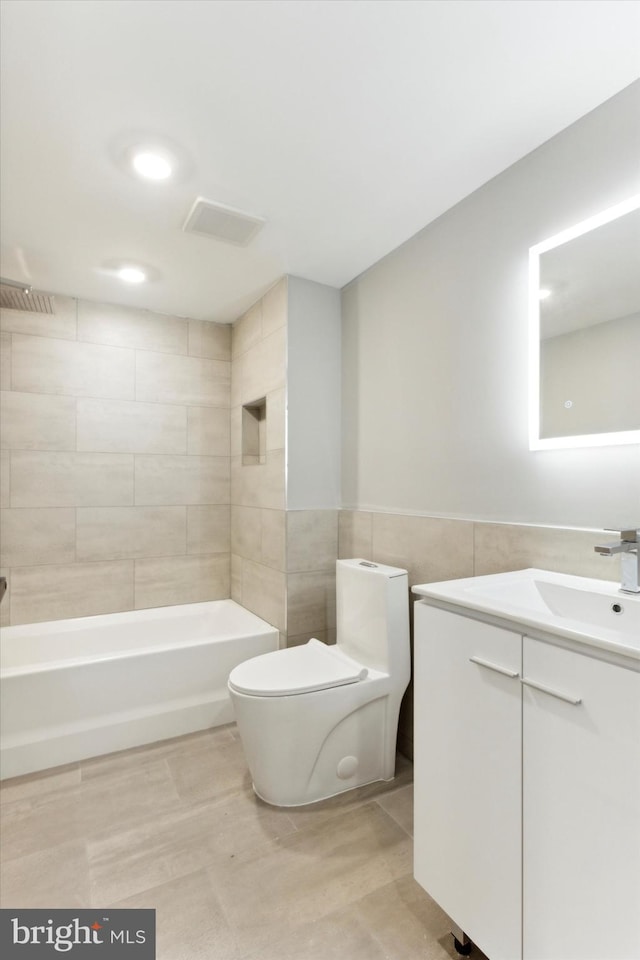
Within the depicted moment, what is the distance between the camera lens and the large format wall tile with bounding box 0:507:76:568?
2801mm

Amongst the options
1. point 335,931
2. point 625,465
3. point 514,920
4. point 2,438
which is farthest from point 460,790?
point 2,438

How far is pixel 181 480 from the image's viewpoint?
3279mm

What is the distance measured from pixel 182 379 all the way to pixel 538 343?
7.69ft

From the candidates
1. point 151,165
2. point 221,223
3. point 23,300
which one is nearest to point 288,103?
point 151,165

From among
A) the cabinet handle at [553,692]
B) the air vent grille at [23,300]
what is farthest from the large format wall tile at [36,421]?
the cabinet handle at [553,692]

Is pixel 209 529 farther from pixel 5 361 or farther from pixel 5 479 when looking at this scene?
pixel 5 361

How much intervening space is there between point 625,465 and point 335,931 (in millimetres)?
1554

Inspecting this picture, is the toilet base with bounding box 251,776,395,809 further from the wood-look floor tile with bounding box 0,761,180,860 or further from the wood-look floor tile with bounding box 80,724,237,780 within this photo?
the wood-look floor tile with bounding box 80,724,237,780

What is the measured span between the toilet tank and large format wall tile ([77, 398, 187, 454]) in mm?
1674

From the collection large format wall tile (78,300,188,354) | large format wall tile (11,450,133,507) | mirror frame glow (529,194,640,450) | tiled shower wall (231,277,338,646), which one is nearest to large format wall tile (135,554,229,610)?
tiled shower wall (231,277,338,646)

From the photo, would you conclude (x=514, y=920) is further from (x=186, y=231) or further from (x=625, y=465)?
(x=186, y=231)

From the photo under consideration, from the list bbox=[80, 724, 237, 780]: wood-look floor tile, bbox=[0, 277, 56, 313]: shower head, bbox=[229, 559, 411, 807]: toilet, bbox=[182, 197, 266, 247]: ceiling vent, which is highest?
bbox=[182, 197, 266, 247]: ceiling vent

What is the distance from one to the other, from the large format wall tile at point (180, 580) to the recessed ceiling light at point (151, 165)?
2.21m

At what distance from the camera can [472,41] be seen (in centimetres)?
128
